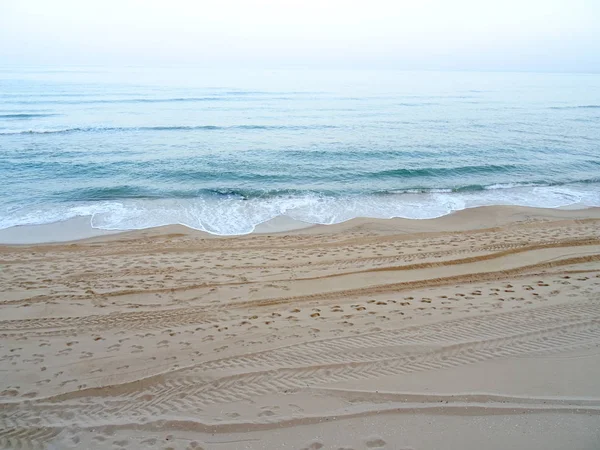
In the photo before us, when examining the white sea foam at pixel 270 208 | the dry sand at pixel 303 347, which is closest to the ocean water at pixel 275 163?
the white sea foam at pixel 270 208

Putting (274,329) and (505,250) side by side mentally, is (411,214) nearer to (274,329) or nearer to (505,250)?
(505,250)

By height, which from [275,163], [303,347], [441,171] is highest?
[275,163]

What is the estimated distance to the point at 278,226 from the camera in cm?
1282

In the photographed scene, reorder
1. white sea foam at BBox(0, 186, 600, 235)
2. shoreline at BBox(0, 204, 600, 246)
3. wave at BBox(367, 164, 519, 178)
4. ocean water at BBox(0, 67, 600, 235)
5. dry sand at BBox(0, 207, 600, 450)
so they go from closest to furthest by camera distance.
Answer: 1. dry sand at BBox(0, 207, 600, 450)
2. shoreline at BBox(0, 204, 600, 246)
3. white sea foam at BBox(0, 186, 600, 235)
4. ocean water at BBox(0, 67, 600, 235)
5. wave at BBox(367, 164, 519, 178)

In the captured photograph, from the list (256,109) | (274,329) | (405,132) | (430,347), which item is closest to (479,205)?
(430,347)

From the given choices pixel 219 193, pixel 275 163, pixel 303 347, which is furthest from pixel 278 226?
pixel 275 163

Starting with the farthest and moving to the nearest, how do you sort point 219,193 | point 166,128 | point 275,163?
point 166,128 → point 275,163 → point 219,193

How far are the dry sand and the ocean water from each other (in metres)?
3.87

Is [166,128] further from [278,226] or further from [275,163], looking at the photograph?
[278,226]

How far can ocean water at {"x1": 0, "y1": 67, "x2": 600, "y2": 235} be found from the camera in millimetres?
14352

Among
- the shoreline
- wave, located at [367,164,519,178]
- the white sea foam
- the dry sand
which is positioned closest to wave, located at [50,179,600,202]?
the white sea foam

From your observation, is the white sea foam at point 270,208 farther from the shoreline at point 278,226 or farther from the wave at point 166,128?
the wave at point 166,128

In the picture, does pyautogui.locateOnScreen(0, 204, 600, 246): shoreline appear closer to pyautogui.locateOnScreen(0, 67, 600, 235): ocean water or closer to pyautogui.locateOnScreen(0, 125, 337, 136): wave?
pyautogui.locateOnScreen(0, 67, 600, 235): ocean water

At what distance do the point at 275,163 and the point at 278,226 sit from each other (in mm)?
7463
